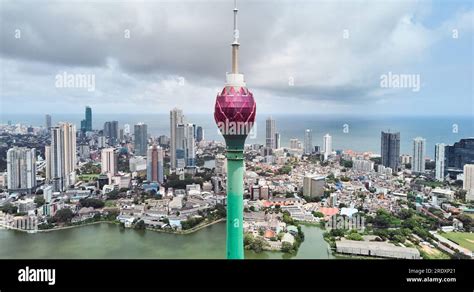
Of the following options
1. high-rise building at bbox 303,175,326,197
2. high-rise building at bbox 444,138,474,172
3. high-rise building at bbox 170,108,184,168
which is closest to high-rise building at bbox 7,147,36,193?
high-rise building at bbox 170,108,184,168

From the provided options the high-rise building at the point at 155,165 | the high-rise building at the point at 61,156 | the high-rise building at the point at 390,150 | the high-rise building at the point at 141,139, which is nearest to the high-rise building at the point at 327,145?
the high-rise building at the point at 390,150

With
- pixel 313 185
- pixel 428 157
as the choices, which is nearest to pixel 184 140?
pixel 313 185

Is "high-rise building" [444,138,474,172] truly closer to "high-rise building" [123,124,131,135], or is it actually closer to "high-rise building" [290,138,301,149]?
Result: "high-rise building" [290,138,301,149]

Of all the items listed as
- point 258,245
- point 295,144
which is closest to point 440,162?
point 295,144
